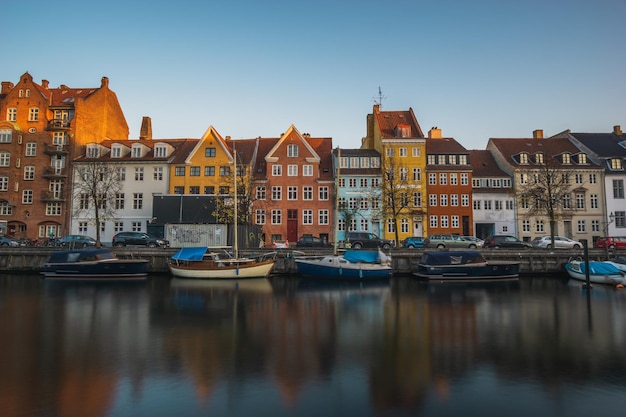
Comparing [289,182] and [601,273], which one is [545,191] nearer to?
[601,273]

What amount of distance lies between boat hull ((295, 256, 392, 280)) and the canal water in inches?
268

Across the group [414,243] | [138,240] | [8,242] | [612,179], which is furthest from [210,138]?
[612,179]

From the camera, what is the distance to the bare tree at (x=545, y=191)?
41.9 metres

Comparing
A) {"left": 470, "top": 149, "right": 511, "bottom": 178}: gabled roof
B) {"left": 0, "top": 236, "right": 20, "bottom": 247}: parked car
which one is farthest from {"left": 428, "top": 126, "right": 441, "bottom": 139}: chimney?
{"left": 0, "top": 236, "right": 20, "bottom": 247}: parked car

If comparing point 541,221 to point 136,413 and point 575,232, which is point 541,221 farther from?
point 136,413

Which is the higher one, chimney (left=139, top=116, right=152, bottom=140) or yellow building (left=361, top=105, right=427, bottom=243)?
chimney (left=139, top=116, right=152, bottom=140)

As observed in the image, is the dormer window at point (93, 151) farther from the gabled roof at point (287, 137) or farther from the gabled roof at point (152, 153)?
the gabled roof at point (287, 137)

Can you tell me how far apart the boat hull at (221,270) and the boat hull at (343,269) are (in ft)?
10.8

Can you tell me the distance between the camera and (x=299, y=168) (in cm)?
5278

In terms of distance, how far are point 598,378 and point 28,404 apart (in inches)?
560

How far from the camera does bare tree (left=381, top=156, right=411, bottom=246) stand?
147 feet

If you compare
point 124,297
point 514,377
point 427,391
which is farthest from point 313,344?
point 124,297

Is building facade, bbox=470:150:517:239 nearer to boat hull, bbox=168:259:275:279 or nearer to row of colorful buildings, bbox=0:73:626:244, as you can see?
row of colorful buildings, bbox=0:73:626:244

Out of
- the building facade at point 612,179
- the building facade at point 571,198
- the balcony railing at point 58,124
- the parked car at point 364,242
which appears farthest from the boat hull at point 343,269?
the balcony railing at point 58,124
